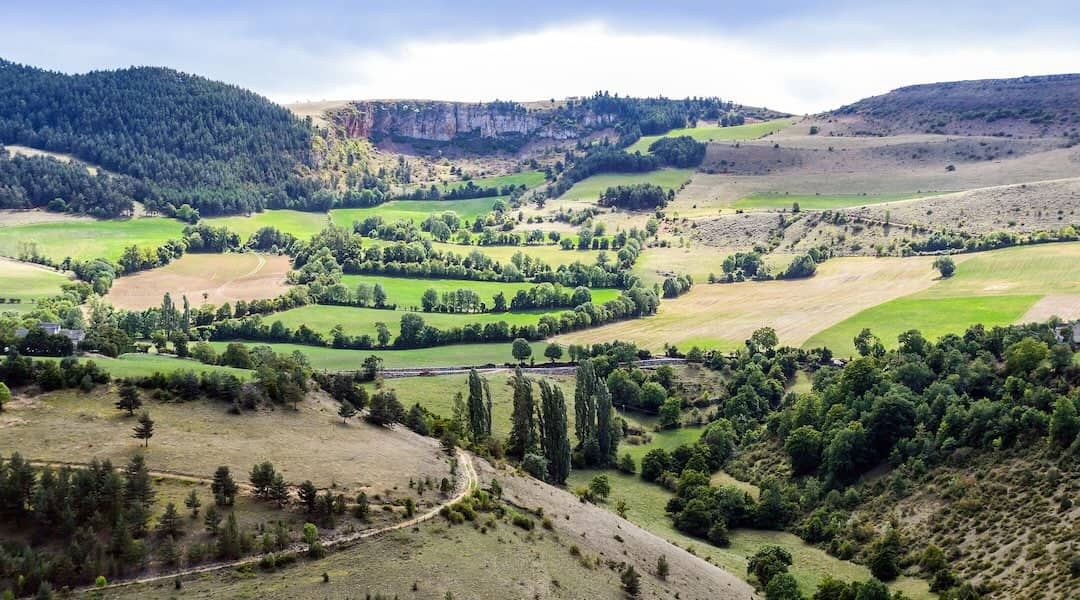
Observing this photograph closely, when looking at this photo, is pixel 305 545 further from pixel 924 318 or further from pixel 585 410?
pixel 924 318

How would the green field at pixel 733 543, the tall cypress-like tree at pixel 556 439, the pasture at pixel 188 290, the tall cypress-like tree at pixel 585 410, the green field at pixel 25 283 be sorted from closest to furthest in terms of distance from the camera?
the green field at pixel 733 543
the tall cypress-like tree at pixel 556 439
the tall cypress-like tree at pixel 585 410
the green field at pixel 25 283
the pasture at pixel 188 290

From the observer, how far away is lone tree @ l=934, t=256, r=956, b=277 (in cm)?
17884

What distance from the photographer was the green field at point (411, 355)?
5404 inches

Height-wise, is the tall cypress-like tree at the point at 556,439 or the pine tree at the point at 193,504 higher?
the pine tree at the point at 193,504

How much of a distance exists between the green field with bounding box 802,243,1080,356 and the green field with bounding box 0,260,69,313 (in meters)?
127

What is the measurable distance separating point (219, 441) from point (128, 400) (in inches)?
342

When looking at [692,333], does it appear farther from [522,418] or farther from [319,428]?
[319,428]

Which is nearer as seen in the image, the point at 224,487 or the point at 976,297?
the point at 224,487

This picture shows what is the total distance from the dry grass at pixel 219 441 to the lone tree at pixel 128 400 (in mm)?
602

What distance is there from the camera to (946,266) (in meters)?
180

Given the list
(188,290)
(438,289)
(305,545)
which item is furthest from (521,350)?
(305,545)

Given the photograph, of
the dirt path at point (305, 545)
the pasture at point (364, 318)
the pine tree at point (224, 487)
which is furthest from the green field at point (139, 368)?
the pasture at point (364, 318)

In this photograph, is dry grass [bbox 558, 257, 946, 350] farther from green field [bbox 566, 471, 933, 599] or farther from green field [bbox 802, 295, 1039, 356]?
green field [bbox 566, 471, 933, 599]

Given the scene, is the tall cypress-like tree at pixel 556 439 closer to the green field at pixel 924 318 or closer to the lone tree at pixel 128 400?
the lone tree at pixel 128 400
